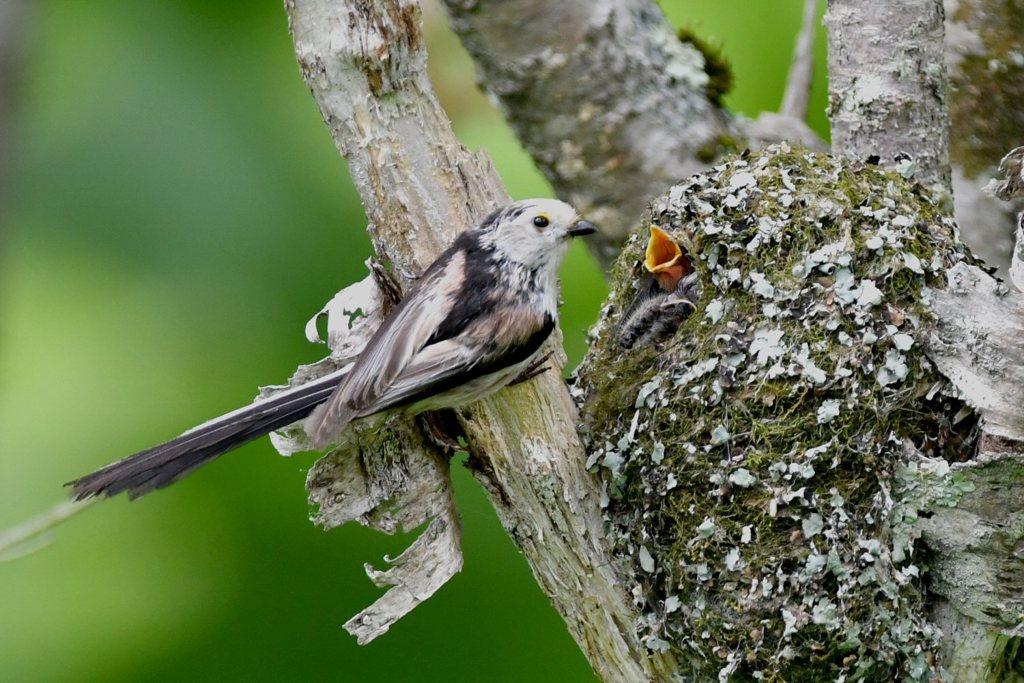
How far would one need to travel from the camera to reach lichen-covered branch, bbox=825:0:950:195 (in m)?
2.90

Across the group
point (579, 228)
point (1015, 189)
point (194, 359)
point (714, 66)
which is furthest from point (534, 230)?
point (194, 359)

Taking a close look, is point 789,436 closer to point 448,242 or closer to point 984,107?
point 448,242

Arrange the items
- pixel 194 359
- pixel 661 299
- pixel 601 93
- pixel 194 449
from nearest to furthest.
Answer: pixel 194 449 → pixel 661 299 → pixel 601 93 → pixel 194 359

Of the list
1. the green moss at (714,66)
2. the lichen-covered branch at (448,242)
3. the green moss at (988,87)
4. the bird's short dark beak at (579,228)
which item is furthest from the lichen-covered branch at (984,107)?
the lichen-covered branch at (448,242)

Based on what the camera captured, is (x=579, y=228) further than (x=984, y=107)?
No

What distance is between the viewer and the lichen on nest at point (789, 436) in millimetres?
2230

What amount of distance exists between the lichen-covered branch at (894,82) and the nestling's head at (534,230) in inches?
31.9

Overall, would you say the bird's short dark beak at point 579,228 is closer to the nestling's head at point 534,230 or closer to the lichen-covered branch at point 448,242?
the nestling's head at point 534,230

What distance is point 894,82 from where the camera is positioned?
2918mm

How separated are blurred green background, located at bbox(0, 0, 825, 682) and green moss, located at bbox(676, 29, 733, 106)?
19 centimetres

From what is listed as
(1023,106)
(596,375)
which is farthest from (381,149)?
(1023,106)

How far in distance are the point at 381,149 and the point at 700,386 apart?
884 mm

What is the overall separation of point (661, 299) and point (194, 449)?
3.92ft

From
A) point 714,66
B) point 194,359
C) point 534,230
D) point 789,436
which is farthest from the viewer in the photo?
point 194,359
